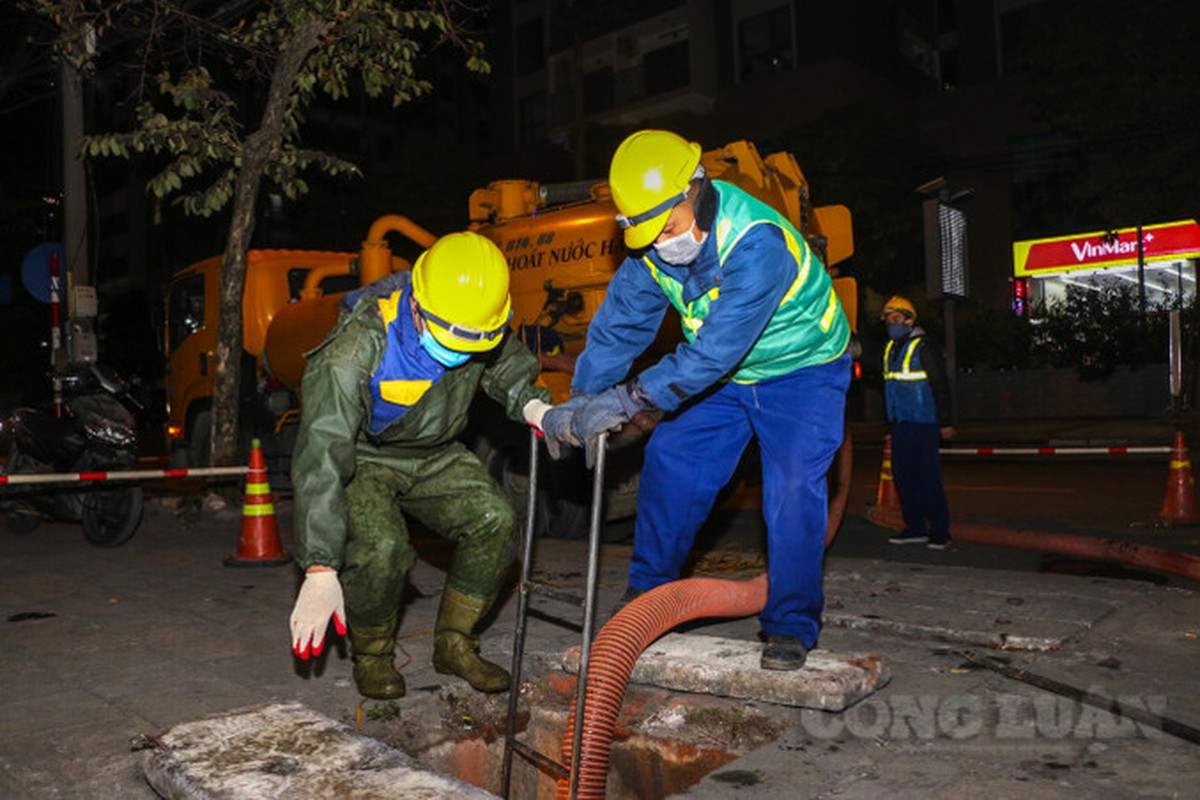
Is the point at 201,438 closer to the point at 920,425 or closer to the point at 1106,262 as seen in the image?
the point at 920,425

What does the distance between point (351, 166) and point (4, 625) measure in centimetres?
621

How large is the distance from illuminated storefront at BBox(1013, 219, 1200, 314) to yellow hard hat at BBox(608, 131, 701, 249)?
85.6ft

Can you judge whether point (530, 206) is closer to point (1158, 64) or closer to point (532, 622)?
point (532, 622)

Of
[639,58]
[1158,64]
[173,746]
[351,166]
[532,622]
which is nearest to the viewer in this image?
[173,746]

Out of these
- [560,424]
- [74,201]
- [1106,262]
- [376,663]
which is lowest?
[376,663]

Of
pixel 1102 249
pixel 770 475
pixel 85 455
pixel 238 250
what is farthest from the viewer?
pixel 1102 249

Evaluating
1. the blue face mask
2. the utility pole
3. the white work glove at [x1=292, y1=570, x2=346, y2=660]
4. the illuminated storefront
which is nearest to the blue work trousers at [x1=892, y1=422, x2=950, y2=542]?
the blue face mask

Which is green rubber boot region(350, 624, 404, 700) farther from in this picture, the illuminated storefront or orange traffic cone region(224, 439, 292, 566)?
the illuminated storefront

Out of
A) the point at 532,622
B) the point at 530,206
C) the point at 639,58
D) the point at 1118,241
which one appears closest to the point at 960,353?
the point at 1118,241

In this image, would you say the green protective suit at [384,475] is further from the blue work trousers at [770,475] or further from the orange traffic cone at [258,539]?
the orange traffic cone at [258,539]

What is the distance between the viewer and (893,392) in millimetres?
7406

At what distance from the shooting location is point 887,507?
8992 millimetres

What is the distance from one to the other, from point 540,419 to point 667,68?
106ft

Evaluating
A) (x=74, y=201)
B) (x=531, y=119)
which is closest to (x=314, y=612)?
(x=74, y=201)
